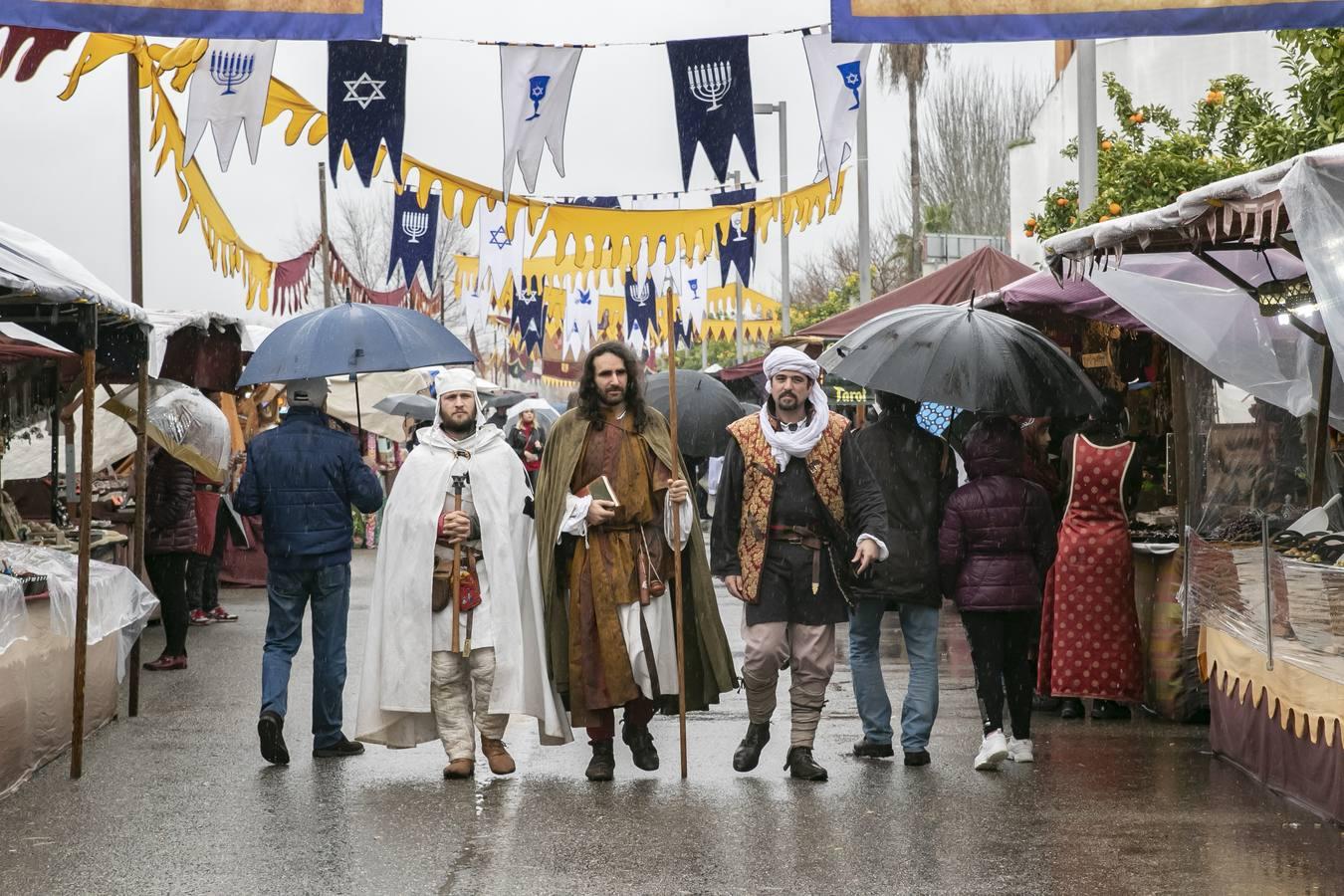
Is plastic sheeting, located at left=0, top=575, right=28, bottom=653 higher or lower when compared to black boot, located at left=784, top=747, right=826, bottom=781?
higher

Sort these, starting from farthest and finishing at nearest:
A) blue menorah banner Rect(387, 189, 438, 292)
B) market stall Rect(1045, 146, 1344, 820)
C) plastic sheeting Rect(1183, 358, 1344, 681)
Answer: blue menorah banner Rect(387, 189, 438, 292)
plastic sheeting Rect(1183, 358, 1344, 681)
market stall Rect(1045, 146, 1344, 820)

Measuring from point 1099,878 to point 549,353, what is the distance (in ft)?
195

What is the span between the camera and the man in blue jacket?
8.71 meters

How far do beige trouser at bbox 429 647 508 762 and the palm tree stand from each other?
105ft

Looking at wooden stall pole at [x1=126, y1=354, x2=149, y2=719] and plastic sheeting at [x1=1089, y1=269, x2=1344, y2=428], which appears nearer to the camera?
plastic sheeting at [x1=1089, y1=269, x2=1344, y2=428]

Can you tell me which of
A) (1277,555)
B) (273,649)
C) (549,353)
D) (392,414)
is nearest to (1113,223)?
(1277,555)

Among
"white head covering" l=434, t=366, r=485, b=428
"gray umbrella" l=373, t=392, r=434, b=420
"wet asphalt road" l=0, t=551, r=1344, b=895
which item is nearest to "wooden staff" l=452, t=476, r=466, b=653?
"white head covering" l=434, t=366, r=485, b=428

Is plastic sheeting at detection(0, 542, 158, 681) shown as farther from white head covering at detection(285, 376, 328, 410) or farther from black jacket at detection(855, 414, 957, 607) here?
black jacket at detection(855, 414, 957, 607)

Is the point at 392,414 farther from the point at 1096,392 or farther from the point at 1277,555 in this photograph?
the point at 1277,555

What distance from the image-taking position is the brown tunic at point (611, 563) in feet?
26.1

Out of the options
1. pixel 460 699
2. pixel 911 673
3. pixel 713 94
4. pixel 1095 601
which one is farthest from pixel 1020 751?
pixel 713 94

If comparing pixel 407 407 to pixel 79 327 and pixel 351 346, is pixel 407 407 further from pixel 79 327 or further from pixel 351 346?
pixel 351 346

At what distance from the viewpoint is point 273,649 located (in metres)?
8.73

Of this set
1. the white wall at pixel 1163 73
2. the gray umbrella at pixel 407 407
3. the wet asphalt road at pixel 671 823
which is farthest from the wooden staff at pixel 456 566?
the white wall at pixel 1163 73
